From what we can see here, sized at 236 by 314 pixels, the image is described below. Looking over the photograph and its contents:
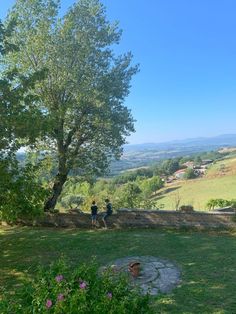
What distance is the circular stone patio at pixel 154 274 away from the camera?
11.6 meters

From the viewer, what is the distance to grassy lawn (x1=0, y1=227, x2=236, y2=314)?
34.8 ft

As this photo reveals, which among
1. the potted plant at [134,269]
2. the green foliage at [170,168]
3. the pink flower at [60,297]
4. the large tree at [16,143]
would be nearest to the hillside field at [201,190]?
the green foliage at [170,168]

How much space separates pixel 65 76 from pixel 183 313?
17.2 metres

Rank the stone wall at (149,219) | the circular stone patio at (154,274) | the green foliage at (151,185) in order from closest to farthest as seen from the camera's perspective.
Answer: the circular stone patio at (154,274), the stone wall at (149,219), the green foliage at (151,185)

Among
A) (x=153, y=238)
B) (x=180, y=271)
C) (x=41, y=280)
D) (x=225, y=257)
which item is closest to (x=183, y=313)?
(x=180, y=271)

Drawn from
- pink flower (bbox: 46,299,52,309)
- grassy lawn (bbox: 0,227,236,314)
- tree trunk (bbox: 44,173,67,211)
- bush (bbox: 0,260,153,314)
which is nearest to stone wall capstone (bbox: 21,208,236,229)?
grassy lawn (bbox: 0,227,236,314)

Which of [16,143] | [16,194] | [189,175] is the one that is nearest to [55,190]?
[16,143]

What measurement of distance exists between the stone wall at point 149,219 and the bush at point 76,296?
49.6 ft

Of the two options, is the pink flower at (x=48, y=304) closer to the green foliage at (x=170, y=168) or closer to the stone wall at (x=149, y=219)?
the stone wall at (x=149, y=219)

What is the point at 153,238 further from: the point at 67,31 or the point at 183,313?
the point at 67,31

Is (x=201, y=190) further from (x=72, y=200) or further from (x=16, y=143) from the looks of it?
(x=16, y=143)

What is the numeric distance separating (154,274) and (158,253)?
314 centimetres

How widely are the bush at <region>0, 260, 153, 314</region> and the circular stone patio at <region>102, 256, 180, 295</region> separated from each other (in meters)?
4.12

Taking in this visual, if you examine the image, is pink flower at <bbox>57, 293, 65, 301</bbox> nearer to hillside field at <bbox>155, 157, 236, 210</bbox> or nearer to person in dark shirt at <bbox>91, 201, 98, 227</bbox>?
person in dark shirt at <bbox>91, 201, 98, 227</bbox>
